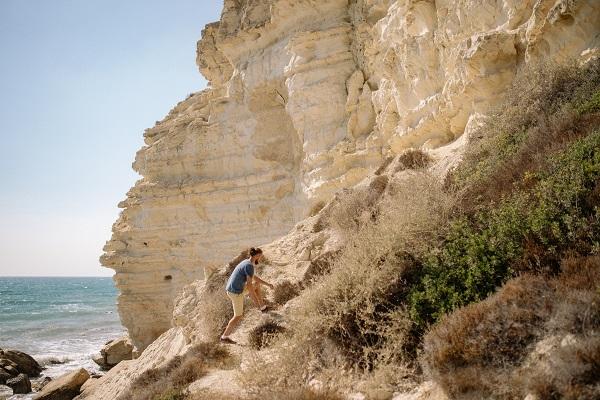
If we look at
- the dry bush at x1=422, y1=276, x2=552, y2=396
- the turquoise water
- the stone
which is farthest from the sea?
the dry bush at x1=422, y1=276, x2=552, y2=396

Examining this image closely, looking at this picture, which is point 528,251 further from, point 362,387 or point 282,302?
point 282,302

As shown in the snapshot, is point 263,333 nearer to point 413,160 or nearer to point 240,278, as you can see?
point 240,278

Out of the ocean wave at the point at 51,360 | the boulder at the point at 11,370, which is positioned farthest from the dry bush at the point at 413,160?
the ocean wave at the point at 51,360

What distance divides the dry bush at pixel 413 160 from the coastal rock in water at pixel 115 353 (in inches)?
645

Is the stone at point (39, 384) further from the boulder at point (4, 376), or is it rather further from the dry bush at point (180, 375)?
the dry bush at point (180, 375)

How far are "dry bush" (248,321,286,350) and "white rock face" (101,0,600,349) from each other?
600 centimetres

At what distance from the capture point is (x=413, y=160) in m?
9.91

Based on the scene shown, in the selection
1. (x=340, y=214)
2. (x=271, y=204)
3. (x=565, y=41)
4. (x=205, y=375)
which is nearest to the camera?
(x=205, y=375)

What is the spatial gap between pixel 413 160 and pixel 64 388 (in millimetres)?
13102

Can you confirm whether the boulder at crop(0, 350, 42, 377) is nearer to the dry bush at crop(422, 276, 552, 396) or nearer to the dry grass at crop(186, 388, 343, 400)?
the dry grass at crop(186, 388, 343, 400)

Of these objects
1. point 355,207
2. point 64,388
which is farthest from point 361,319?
point 64,388

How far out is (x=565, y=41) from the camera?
6766 millimetres

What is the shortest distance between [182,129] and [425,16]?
1321 centimetres

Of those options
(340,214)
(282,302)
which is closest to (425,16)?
(340,214)
